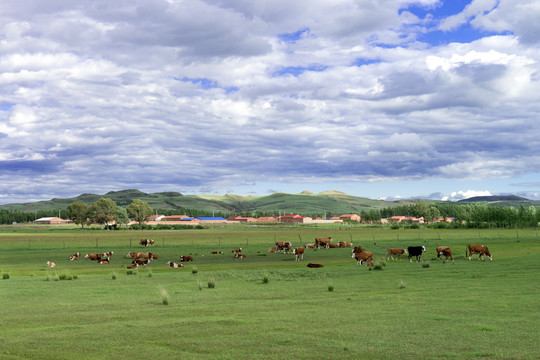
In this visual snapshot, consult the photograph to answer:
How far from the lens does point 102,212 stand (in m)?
176

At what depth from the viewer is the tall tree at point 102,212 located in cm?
17550

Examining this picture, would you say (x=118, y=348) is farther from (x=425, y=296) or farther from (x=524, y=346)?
(x=425, y=296)

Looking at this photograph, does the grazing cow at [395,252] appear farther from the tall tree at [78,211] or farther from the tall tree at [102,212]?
the tall tree at [78,211]

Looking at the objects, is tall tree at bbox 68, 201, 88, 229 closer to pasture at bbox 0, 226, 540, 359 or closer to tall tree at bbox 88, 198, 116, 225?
tall tree at bbox 88, 198, 116, 225

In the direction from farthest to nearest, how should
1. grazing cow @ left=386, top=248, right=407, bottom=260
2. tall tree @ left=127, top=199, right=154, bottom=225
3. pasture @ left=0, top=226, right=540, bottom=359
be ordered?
tall tree @ left=127, top=199, right=154, bottom=225, grazing cow @ left=386, top=248, right=407, bottom=260, pasture @ left=0, top=226, right=540, bottom=359

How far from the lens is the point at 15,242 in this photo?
78250mm

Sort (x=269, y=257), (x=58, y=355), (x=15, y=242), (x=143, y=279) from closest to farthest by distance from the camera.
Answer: (x=58, y=355) → (x=143, y=279) → (x=269, y=257) → (x=15, y=242)

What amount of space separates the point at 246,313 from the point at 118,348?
19.4ft

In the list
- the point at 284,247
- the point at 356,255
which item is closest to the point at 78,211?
the point at 284,247

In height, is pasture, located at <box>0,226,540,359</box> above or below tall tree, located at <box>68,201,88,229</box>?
below

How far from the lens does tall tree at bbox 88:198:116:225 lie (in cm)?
17550

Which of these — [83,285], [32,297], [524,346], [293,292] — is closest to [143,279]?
[83,285]

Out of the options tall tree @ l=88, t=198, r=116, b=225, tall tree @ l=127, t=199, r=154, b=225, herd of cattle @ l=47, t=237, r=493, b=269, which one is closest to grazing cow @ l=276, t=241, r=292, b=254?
herd of cattle @ l=47, t=237, r=493, b=269

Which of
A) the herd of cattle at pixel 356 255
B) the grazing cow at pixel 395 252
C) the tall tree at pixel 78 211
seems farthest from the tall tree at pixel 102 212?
the grazing cow at pixel 395 252
